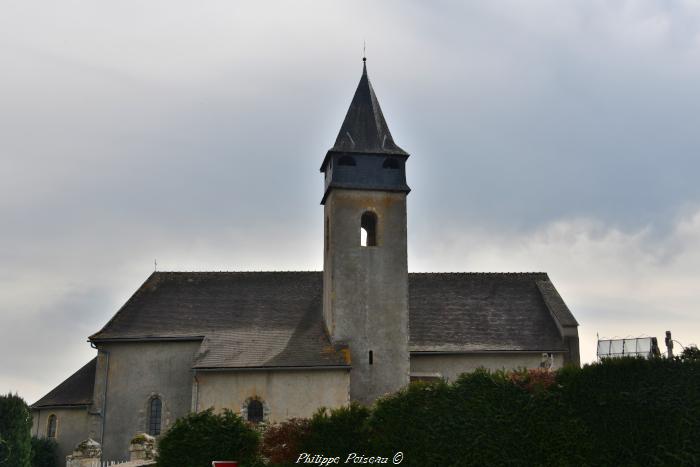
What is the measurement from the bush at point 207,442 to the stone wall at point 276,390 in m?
8.22

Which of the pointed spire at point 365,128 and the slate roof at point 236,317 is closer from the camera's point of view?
the slate roof at point 236,317

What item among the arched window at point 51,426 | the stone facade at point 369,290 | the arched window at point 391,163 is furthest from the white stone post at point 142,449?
the arched window at point 391,163

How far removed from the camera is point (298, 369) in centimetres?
2786

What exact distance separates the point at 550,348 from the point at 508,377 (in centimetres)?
1373

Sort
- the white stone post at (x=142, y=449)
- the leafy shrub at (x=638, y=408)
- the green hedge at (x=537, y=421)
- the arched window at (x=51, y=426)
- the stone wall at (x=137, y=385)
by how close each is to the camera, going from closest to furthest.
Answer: the leafy shrub at (x=638, y=408)
the green hedge at (x=537, y=421)
the white stone post at (x=142, y=449)
the stone wall at (x=137, y=385)
the arched window at (x=51, y=426)

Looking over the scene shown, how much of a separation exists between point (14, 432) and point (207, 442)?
11.2 metres

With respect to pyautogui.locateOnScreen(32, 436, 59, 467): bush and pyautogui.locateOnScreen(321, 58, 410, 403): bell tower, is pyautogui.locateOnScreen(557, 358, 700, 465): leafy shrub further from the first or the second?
pyautogui.locateOnScreen(32, 436, 59, 467): bush

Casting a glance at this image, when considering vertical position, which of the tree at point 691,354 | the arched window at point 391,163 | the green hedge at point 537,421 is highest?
the arched window at point 391,163

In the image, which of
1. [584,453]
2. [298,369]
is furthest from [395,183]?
[584,453]

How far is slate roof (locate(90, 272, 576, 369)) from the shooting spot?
96.5 feet

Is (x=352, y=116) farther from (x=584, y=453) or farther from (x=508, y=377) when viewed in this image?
(x=584, y=453)

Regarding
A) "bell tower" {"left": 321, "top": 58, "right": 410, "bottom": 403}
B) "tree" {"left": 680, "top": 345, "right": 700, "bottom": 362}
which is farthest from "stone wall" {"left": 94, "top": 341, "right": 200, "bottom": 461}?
"tree" {"left": 680, "top": 345, "right": 700, "bottom": 362}

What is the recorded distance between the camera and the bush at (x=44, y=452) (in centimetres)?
2994

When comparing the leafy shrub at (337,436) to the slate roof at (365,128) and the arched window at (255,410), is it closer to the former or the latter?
the arched window at (255,410)
